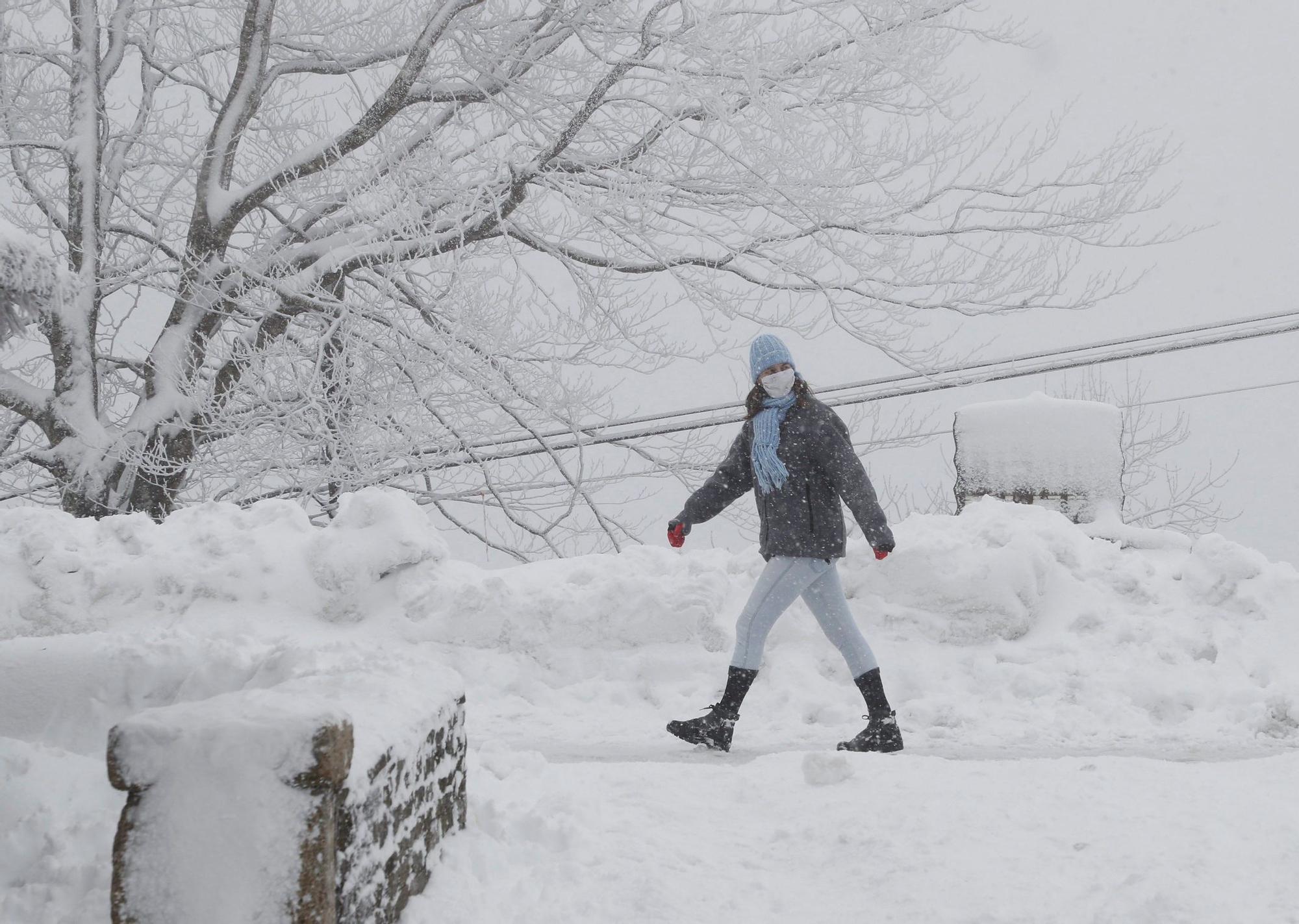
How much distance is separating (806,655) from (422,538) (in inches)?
96.5

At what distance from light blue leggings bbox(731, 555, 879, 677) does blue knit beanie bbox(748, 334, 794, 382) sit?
85 cm

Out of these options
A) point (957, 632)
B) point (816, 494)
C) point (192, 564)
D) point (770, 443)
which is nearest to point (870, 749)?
point (816, 494)

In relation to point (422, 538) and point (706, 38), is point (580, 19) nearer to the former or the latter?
point (706, 38)

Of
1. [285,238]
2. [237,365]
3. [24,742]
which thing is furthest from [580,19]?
[24,742]

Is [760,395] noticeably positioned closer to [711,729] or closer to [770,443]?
[770,443]

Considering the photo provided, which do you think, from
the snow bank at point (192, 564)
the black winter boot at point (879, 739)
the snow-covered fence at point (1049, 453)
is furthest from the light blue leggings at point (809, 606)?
the snow-covered fence at point (1049, 453)

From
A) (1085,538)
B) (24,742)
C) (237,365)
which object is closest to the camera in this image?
(24,742)

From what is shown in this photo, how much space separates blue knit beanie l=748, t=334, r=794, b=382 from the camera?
439cm

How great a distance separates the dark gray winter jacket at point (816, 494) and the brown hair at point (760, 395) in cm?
5

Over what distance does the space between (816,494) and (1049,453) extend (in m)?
4.11

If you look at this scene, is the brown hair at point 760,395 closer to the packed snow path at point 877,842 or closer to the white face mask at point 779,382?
the white face mask at point 779,382

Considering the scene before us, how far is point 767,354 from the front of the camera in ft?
14.4

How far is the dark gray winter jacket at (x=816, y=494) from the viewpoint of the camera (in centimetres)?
420

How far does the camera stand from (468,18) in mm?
9086
